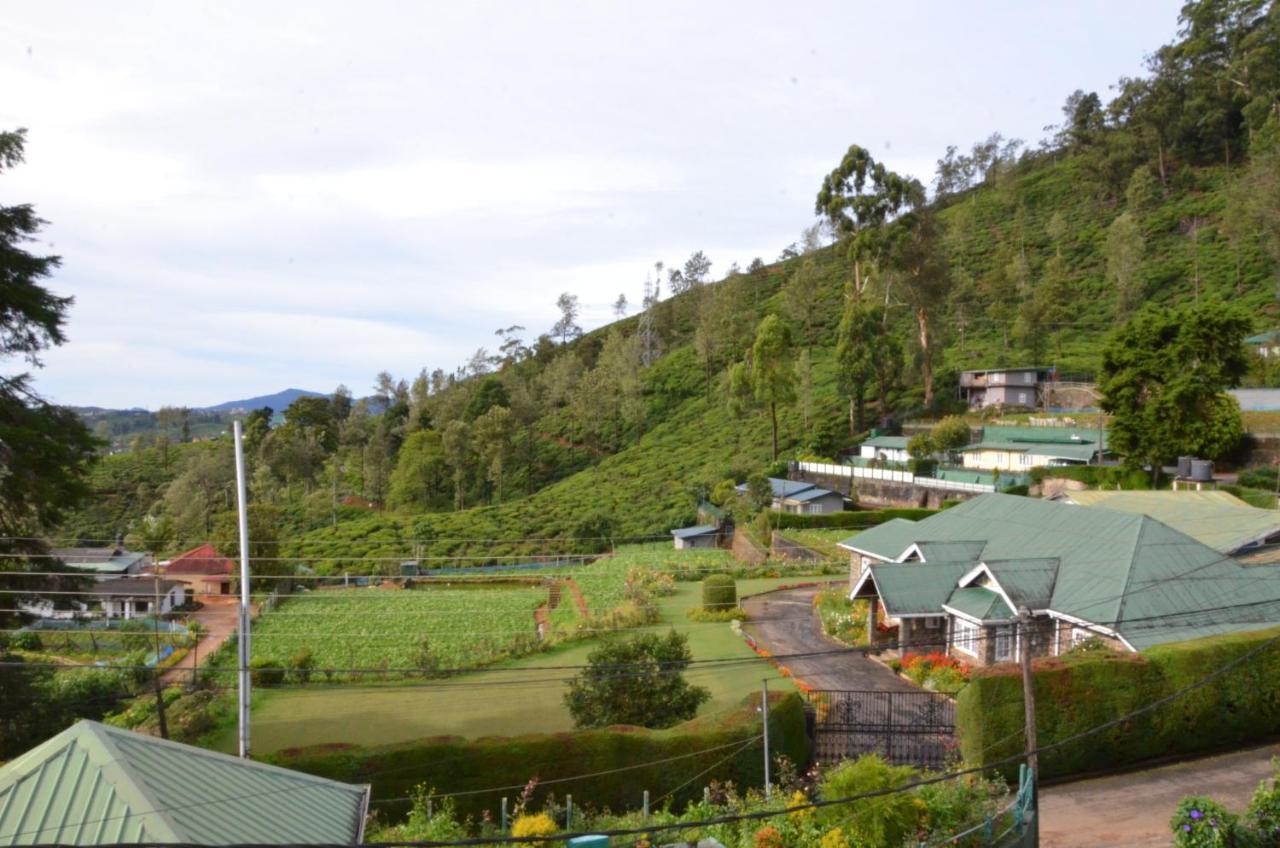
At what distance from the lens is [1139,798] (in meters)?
16.0

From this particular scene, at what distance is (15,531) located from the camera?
65.5ft

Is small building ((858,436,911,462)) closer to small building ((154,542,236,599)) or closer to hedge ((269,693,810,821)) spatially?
small building ((154,542,236,599))

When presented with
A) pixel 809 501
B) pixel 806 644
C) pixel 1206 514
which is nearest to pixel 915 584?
pixel 806 644

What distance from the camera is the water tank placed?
1515 inches

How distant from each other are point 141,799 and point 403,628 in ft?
82.3

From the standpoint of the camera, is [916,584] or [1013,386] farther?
[1013,386]

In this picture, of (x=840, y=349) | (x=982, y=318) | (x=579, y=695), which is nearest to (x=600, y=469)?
(x=840, y=349)

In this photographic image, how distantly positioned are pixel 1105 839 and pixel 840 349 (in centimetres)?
4725

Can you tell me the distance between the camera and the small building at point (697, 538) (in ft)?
165

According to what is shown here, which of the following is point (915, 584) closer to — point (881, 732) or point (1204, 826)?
point (881, 732)

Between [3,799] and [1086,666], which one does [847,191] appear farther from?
[3,799]

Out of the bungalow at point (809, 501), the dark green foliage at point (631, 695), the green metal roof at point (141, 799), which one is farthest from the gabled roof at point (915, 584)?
the bungalow at point (809, 501)

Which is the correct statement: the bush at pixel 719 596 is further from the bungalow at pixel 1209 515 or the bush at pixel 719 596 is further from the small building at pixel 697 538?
the small building at pixel 697 538

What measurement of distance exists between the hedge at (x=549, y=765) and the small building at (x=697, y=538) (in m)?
33.6
